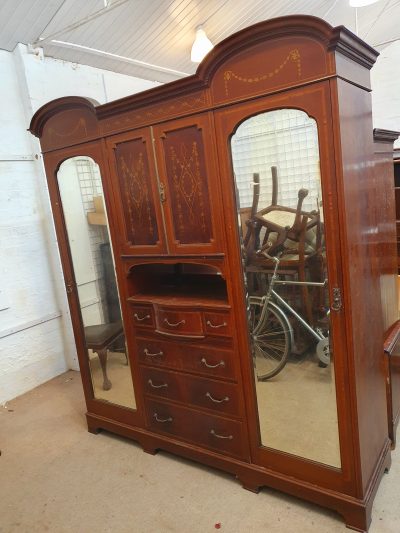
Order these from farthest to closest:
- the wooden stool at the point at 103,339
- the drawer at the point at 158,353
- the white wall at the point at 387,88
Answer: the white wall at the point at 387,88, the wooden stool at the point at 103,339, the drawer at the point at 158,353

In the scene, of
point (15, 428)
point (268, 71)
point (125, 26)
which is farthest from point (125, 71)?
point (15, 428)

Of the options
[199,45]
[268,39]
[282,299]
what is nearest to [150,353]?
[282,299]

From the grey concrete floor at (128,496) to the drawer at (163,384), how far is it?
1.30 feet

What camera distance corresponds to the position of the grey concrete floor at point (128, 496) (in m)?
1.80

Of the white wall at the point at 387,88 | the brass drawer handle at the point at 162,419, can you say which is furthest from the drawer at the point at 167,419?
the white wall at the point at 387,88

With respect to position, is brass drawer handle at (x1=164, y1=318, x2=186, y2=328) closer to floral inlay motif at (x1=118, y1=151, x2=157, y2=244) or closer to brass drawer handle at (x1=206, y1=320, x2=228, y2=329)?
brass drawer handle at (x1=206, y1=320, x2=228, y2=329)

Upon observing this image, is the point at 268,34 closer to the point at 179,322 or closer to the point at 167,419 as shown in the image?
the point at 179,322

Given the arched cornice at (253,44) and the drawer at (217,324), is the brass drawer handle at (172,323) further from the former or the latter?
the arched cornice at (253,44)

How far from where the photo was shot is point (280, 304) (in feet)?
6.03

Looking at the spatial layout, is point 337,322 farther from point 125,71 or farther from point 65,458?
point 125,71

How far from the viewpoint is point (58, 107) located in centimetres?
215

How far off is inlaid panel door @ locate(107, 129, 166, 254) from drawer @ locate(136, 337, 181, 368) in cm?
51

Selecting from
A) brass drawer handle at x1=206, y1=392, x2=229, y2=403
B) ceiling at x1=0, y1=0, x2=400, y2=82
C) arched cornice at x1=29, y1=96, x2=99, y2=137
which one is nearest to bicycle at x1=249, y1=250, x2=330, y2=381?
brass drawer handle at x1=206, y1=392, x2=229, y2=403

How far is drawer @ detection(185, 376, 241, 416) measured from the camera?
1.97 m
